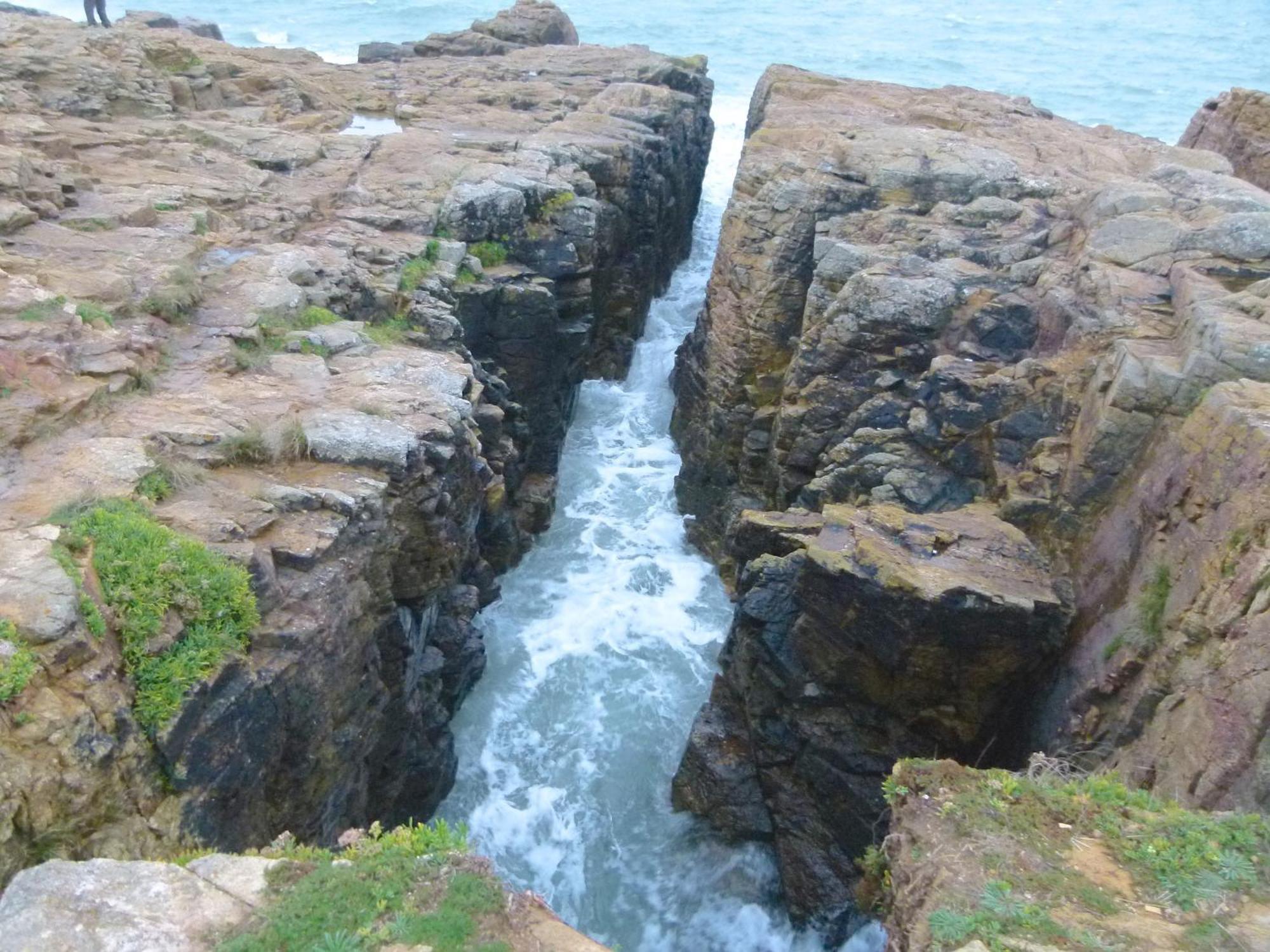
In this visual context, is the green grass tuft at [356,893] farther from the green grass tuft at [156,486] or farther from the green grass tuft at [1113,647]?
the green grass tuft at [1113,647]

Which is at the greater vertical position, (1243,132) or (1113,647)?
(1243,132)

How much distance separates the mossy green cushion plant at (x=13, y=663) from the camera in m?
7.18

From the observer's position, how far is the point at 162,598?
8.61 m

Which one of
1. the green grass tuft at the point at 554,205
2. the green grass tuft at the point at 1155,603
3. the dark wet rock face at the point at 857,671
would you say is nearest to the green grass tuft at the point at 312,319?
the green grass tuft at the point at 554,205

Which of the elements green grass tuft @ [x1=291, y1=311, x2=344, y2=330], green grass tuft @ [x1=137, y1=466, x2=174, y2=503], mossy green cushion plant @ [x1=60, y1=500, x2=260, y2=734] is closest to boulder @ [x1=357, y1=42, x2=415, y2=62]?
green grass tuft @ [x1=291, y1=311, x2=344, y2=330]

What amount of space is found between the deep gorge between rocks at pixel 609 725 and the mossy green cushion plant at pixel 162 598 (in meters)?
5.86

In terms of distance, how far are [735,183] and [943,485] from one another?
930cm

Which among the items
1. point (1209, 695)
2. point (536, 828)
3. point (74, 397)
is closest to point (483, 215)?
point (74, 397)

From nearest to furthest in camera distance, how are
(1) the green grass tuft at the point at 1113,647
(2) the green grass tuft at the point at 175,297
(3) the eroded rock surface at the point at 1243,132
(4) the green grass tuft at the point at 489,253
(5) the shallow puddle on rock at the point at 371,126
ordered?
(1) the green grass tuft at the point at 1113,647 → (2) the green grass tuft at the point at 175,297 → (4) the green grass tuft at the point at 489,253 → (3) the eroded rock surface at the point at 1243,132 → (5) the shallow puddle on rock at the point at 371,126

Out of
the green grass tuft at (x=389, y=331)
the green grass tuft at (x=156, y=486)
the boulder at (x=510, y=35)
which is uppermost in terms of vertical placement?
the boulder at (x=510, y=35)

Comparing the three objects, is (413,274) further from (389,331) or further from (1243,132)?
(1243,132)

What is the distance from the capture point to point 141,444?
33.9 ft

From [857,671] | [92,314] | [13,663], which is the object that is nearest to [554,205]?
[92,314]

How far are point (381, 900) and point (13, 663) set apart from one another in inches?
137
